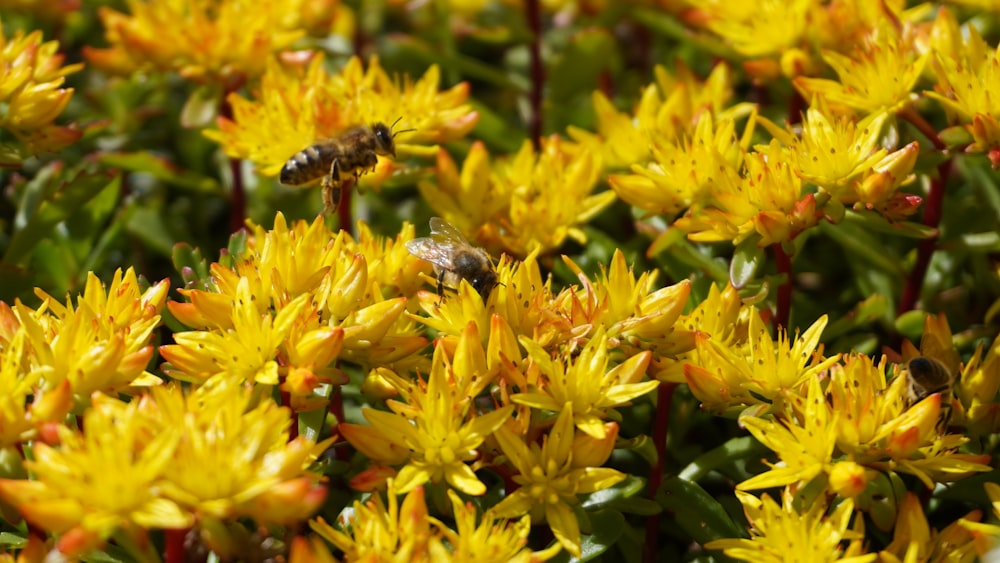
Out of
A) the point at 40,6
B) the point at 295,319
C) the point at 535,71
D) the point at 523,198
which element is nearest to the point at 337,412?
the point at 295,319

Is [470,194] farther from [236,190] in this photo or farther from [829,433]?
[829,433]

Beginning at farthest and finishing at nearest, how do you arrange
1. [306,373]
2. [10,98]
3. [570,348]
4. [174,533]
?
[10,98]
[570,348]
[306,373]
[174,533]

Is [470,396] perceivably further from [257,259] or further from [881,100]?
[881,100]

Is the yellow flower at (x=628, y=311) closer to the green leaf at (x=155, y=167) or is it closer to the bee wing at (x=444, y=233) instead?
the bee wing at (x=444, y=233)

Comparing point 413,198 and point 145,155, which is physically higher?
point 145,155

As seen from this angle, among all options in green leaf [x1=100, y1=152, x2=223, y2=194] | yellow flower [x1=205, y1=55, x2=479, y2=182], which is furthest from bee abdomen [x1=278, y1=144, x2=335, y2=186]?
green leaf [x1=100, y1=152, x2=223, y2=194]

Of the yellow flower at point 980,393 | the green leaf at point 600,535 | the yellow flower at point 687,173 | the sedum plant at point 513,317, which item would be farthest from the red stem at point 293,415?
the yellow flower at point 980,393

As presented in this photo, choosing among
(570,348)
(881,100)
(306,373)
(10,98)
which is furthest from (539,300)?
(10,98)
